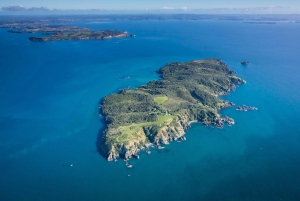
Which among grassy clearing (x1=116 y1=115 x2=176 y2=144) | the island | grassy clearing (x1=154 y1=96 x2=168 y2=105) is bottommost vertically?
grassy clearing (x1=116 y1=115 x2=176 y2=144)

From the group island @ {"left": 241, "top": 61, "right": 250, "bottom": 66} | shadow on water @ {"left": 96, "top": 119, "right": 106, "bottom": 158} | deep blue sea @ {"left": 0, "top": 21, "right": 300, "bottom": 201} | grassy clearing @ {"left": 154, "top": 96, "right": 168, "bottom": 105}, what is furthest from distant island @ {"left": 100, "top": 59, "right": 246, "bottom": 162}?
island @ {"left": 241, "top": 61, "right": 250, "bottom": 66}

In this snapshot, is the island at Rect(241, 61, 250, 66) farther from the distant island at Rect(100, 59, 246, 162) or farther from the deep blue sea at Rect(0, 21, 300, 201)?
the distant island at Rect(100, 59, 246, 162)

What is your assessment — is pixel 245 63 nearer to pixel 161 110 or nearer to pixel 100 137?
pixel 161 110

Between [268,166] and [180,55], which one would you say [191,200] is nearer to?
[268,166]

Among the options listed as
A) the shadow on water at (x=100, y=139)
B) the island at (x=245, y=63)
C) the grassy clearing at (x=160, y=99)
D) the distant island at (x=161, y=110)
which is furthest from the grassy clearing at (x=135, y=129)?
the island at (x=245, y=63)

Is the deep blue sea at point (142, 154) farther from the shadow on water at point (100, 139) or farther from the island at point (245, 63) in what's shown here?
the island at point (245, 63)

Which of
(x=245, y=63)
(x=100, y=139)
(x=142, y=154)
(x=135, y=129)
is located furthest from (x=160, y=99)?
(x=245, y=63)

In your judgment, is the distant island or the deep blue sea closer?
the deep blue sea

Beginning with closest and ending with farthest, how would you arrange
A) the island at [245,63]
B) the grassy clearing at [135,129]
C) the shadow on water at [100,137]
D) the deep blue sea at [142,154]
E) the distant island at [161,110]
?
the deep blue sea at [142,154], the shadow on water at [100,137], the grassy clearing at [135,129], the distant island at [161,110], the island at [245,63]
